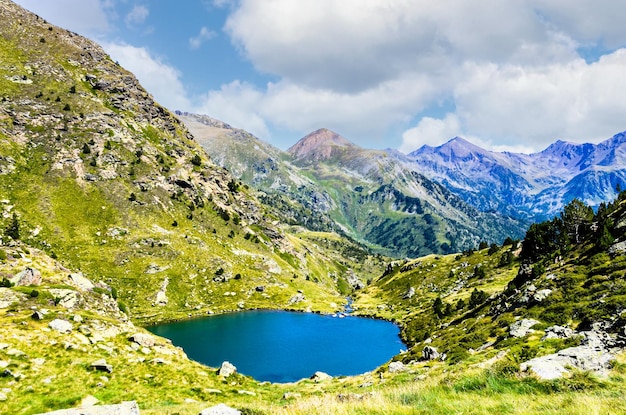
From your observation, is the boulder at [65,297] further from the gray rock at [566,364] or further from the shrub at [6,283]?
the gray rock at [566,364]

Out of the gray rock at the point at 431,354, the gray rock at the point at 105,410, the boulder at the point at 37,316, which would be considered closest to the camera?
the gray rock at the point at 105,410

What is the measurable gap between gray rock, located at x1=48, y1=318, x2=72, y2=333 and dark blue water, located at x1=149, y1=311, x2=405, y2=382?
163ft

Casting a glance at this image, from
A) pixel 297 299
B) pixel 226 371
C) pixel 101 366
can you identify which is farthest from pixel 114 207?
pixel 101 366

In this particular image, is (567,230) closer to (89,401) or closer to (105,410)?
(89,401)

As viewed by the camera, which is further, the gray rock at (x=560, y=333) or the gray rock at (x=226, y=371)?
the gray rock at (x=226, y=371)

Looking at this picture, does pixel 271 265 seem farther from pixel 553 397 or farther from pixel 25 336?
pixel 553 397

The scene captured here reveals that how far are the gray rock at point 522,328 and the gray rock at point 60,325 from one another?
55827 millimetres

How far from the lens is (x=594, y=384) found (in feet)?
43.5

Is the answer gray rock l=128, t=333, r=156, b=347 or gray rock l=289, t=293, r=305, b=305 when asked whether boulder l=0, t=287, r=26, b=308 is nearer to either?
gray rock l=128, t=333, r=156, b=347

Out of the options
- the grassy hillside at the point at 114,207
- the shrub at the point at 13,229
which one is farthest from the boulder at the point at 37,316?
the shrub at the point at 13,229

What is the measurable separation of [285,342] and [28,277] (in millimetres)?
76243

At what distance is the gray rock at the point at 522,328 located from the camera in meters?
44.1

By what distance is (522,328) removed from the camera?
149 feet

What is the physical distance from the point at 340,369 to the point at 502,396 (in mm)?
82553
